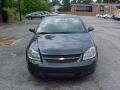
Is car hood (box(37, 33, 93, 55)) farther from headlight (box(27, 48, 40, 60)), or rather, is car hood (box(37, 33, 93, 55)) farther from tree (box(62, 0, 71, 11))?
tree (box(62, 0, 71, 11))

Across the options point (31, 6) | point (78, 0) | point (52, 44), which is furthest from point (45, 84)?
point (78, 0)

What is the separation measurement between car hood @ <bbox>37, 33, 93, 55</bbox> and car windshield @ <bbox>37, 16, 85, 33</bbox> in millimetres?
410

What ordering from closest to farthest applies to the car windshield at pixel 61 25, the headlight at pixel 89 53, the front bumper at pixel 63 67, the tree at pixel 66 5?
the front bumper at pixel 63 67, the headlight at pixel 89 53, the car windshield at pixel 61 25, the tree at pixel 66 5

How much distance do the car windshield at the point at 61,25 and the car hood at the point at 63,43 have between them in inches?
16.1

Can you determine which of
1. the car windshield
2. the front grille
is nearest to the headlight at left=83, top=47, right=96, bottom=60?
the front grille

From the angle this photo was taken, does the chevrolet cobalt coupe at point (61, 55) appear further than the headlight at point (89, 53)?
No

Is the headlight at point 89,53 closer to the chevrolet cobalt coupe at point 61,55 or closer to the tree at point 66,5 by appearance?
the chevrolet cobalt coupe at point 61,55

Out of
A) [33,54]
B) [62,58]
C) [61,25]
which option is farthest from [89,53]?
[61,25]

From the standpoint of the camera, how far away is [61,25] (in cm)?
906

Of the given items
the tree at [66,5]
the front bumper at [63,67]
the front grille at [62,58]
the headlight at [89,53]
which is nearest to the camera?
the front bumper at [63,67]

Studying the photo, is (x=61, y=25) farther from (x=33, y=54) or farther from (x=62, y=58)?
(x=62, y=58)

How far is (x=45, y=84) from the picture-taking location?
7.22 m

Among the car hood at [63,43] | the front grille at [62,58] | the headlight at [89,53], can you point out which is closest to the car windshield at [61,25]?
the car hood at [63,43]

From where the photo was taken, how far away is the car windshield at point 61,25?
8797mm
